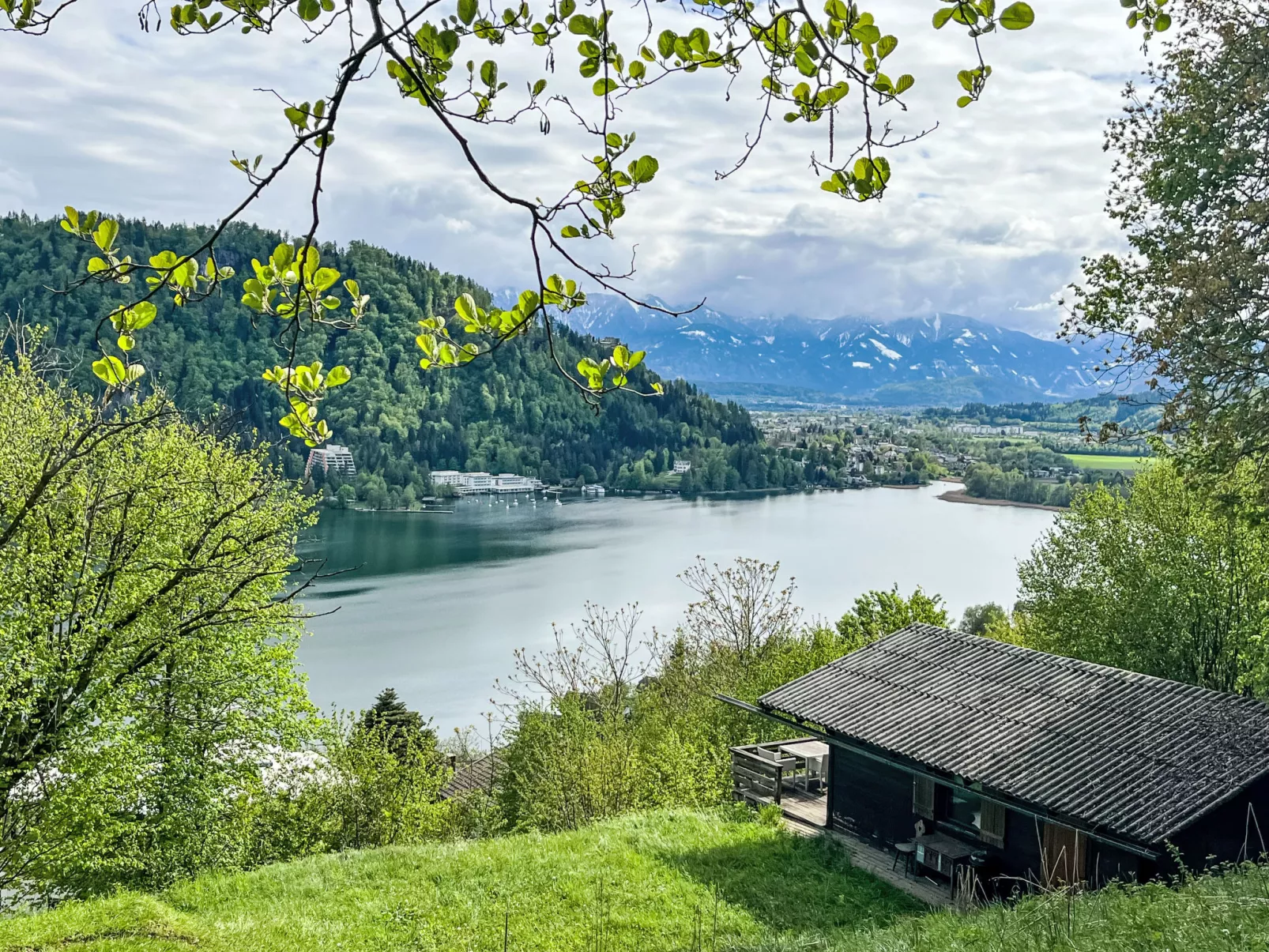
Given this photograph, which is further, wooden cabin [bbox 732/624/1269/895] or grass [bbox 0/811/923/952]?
wooden cabin [bbox 732/624/1269/895]

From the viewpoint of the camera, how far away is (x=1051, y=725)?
11266mm

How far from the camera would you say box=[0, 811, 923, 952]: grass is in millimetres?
8148

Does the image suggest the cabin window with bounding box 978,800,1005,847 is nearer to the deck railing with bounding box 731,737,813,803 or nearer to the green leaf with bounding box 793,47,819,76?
the deck railing with bounding box 731,737,813,803

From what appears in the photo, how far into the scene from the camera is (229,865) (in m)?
12.2

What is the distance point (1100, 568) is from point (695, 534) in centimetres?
4644

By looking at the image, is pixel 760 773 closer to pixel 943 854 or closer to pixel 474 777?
pixel 943 854

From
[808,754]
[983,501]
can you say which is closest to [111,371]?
[808,754]

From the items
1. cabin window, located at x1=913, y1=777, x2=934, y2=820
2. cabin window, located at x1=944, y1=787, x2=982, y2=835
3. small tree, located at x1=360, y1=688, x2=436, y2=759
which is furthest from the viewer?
small tree, located at x1=360, y1=688, x2=436, y2=759

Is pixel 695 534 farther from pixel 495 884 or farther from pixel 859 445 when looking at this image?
pixel 859 445

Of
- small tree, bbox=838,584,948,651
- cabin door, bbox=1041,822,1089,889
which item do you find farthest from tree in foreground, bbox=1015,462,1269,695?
cabin door, bbox=1041,822,1089,889

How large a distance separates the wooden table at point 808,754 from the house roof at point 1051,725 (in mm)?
1124

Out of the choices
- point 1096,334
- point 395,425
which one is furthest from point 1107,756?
point 395,425

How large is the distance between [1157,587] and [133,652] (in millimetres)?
16968

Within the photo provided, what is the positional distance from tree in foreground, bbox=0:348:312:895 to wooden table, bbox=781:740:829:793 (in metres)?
7.07
